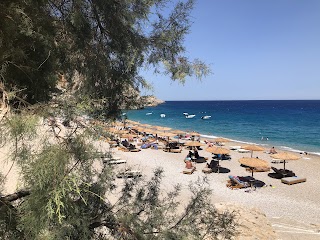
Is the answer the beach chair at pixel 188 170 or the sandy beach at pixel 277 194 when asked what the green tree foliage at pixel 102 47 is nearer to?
the sandy beach at pixel 277 194

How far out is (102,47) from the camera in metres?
3.32

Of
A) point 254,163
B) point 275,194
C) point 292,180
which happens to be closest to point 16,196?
point 275,194

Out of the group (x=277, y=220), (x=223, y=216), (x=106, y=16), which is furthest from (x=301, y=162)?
(x=106, y=16)

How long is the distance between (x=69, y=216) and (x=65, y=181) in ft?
2.11

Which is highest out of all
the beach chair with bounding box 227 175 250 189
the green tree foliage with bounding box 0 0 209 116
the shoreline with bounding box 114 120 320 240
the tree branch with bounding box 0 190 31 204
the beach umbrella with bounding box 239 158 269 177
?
the green tree foliage with bounding box 0 0 209 116

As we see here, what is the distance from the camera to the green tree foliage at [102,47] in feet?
8.93

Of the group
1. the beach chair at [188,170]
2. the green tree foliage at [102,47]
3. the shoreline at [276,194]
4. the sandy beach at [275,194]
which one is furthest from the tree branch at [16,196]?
the beach chair at [188,170]

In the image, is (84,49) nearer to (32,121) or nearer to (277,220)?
(32,121)

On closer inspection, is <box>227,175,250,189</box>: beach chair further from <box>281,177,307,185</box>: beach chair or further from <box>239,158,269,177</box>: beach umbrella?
<box>281,177,307,185</box>: beach chair

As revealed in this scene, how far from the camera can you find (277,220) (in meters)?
10.3

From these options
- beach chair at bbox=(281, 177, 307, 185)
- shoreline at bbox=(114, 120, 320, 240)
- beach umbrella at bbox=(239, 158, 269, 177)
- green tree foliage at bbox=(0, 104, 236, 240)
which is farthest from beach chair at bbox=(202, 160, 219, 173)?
green tree foliage at bbox=(0, 104, 236, 240)

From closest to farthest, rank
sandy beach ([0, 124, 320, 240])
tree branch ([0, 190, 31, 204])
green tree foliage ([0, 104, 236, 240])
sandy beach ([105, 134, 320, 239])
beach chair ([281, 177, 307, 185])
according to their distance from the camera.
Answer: green tree foliage ([0, 104, 236, 240]) → tree branch ([0, 190, 31, 204]) → sandy beach ([0, 124, 320, 240]) → sandy beach ([105, 134, 320, 239]) → beach chair ([281, 177, 307, 185])

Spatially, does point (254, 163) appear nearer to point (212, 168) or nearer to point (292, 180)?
point (292, 180)

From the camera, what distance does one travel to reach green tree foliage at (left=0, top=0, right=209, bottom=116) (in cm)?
272
